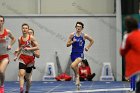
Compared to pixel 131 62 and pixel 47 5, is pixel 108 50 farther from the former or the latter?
pixel 131 62

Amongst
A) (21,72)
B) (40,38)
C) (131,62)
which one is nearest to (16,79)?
(40,38)

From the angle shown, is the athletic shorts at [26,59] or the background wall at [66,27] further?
the background wall at [66,27]

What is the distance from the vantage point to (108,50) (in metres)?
20.9

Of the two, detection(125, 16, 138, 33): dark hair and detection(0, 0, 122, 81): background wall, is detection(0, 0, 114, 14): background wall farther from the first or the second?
detection(125, 16, 138, 33): dark hair

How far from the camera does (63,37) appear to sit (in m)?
21.0

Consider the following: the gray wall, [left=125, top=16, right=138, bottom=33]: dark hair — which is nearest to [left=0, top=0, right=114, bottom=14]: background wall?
the gray wall

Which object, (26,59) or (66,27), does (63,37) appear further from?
(26,59)

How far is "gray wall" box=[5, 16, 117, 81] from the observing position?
68.5 feet

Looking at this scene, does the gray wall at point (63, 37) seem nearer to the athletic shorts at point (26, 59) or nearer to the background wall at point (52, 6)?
the background wall at point (52, 6)

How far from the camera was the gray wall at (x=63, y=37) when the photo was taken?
2089cm

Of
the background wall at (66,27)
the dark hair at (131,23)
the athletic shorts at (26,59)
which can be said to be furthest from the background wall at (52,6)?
the dark hair at (131,23)

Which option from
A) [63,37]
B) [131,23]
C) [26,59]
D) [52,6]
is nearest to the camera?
[131,23]

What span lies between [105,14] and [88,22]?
931 millimetres

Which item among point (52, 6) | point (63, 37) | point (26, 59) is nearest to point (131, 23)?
point (26, 59)
